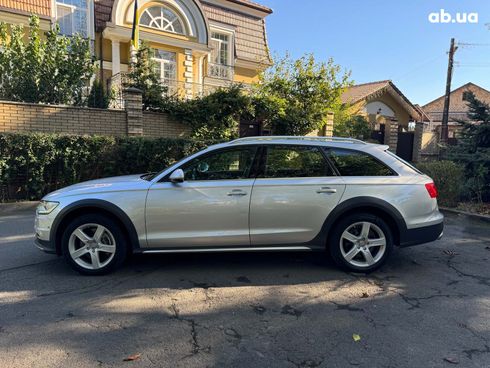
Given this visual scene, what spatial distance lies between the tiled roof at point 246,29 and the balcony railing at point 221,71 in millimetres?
1179

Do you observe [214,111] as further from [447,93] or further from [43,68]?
[447,93]

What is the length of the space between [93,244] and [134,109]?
765 centimetres

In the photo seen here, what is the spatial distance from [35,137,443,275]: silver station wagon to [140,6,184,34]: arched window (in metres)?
15.0

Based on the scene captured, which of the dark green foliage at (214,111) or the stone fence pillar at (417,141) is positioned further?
the stone fence pillar at (417,141)

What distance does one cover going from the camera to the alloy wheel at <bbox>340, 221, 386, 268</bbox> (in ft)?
14.9

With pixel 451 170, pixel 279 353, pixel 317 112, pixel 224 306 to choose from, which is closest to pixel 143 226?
pixel 224 306

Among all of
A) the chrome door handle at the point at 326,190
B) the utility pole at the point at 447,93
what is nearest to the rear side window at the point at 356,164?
the chrome door handle at the point at 326,190

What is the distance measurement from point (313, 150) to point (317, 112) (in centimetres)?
1040

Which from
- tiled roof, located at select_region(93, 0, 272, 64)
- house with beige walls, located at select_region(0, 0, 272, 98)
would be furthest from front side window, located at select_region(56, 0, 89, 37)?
tiled roof, located at select_region(93, 0, 272, 64)

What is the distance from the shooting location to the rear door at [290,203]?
4395 mm

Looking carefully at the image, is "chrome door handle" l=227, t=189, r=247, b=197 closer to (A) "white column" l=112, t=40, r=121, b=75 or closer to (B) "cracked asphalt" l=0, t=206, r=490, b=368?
(B) "cracked asphalt" l=0, t=206, r=490, b=368

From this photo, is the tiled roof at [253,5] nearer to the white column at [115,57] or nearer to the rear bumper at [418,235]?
the white column at [115,57]

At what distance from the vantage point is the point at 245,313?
11.7 ft

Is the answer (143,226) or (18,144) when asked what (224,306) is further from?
(18,144)
